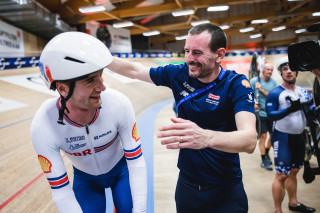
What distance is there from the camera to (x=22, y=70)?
8.54 m

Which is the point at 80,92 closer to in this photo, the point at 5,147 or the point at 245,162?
the point at 5,147

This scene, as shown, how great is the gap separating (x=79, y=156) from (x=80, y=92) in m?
0.54

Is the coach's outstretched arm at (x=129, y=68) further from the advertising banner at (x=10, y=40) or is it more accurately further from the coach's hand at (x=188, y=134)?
the advertising banner at (x=10, y=40)

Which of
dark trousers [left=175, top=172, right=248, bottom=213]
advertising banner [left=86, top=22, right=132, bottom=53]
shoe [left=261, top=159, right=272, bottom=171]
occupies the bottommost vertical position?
shoe [left=261, top=159, right=272, bottom=171]

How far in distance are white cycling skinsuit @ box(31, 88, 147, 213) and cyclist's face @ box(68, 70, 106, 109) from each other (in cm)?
19

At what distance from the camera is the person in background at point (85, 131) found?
1.30 metres

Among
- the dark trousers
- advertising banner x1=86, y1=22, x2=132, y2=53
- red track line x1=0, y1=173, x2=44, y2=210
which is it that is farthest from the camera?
advertising banner x1=86, y1=22, x2=132, y2=53

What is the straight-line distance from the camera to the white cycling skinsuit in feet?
4.67

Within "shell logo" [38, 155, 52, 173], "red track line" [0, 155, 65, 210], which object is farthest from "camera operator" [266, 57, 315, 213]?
"red track line" [0, 155, 65, 210]

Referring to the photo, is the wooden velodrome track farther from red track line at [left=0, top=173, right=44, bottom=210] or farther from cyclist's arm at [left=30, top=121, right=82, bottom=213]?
cyclist's arm at [left=30, top=121, right=82, bottom=213]

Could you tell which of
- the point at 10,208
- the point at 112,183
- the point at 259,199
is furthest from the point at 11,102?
the point at 259,199

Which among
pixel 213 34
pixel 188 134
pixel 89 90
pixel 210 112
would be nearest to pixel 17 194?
pixel 89 90

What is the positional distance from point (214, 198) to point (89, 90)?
109cm

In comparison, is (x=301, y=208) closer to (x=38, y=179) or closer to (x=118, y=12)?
(x=38, y=179)
